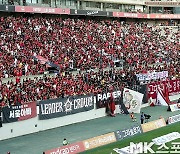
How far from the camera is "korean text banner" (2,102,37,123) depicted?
26.0m

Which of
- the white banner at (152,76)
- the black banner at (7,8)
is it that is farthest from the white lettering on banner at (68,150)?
the black banner at (7,8)

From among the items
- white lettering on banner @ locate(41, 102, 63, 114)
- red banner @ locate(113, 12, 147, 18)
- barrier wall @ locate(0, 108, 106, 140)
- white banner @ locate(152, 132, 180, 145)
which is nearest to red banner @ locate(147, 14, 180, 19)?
red banner @ locate(113, 12, 147, 18)

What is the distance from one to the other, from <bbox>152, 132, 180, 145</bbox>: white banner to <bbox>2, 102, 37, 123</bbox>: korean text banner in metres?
8.16

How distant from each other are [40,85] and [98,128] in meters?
5.22

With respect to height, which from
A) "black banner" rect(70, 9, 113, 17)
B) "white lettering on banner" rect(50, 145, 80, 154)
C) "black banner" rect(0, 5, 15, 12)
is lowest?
"white lettering on banner" rect(50, 145, 80, 154)

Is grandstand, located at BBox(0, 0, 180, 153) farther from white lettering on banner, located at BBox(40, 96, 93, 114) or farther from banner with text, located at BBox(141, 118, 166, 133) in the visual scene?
banner with text, located at BBox(141, 118, 166, 133)

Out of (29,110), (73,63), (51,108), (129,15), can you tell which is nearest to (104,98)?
(73,63)

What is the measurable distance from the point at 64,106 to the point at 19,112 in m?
4.09

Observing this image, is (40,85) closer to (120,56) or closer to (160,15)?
(120,56)

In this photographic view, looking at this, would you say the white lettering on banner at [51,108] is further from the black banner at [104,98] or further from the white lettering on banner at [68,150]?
Answer: the white lettering on banner at [68,150]

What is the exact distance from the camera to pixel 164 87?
38.9 meters

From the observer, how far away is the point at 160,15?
63.1 meters

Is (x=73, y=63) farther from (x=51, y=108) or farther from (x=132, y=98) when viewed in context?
(x=51, y=108)

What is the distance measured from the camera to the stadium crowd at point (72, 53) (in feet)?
100
